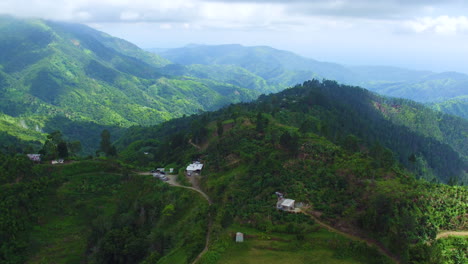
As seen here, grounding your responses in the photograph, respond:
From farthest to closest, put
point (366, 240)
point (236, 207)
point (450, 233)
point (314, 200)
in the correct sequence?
point (236, 207), point (314, 200), point (450, 233), point (366, 240)

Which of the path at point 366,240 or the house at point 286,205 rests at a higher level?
the house at point 286,205

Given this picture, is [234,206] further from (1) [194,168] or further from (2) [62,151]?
(2) [62,151]

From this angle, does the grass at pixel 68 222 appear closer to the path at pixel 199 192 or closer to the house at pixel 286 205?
the path at pixel 199 192

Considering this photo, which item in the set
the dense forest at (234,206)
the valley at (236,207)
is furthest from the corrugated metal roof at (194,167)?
the dense forest at (234,206)

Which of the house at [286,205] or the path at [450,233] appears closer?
the path at [450,233]

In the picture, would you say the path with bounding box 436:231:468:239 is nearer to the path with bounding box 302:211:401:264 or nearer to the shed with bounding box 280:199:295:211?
the path with bounding box 302:211:401:264

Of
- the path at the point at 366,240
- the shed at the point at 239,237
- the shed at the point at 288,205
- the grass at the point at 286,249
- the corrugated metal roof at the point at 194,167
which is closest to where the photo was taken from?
the grass at the point at 286,249

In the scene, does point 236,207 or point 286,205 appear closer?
point 286,205

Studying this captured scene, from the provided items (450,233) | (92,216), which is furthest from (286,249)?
(92,216)

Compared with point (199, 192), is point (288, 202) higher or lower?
higher

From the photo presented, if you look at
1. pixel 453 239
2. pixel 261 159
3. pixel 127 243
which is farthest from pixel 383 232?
pixel 127 243

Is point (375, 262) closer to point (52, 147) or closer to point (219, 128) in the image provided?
point (219, 128)
